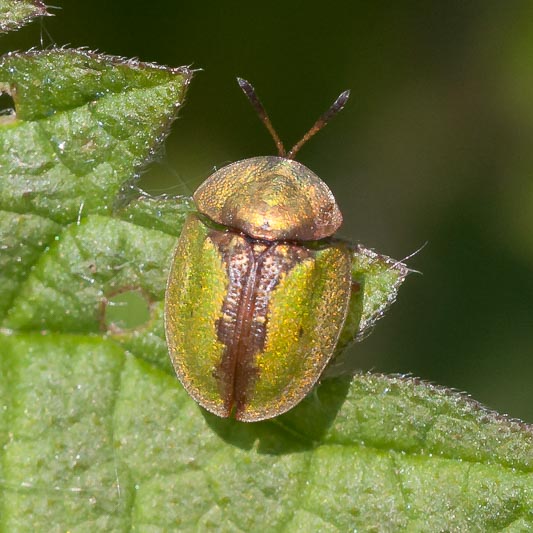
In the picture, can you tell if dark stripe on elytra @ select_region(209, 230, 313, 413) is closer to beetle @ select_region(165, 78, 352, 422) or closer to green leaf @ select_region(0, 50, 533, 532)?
beetle @ select_region(165, 78, 352, 422)

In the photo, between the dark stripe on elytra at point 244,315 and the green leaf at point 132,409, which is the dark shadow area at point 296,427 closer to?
the green leaf at point 132,409

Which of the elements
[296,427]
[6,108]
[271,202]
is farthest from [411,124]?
[6,108]

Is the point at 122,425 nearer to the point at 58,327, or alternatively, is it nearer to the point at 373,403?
the point at 58,327

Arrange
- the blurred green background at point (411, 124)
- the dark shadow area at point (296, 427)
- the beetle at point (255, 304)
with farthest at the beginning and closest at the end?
1. the blurred green background at point (411, 124)
2. the dark shadow area at point (296, 427)
3. the beetle at point (255, 304)

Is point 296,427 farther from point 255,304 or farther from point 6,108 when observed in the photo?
point 6,108

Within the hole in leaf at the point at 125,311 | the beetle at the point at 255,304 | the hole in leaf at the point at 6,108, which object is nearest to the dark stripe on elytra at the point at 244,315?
the beetle at the point at 255,304

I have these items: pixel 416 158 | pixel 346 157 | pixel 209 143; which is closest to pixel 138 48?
pixel 209 143
